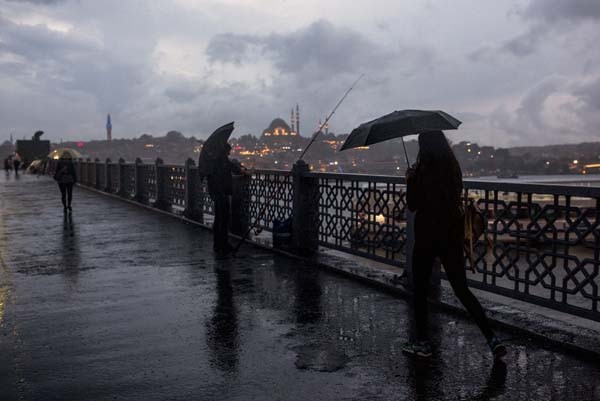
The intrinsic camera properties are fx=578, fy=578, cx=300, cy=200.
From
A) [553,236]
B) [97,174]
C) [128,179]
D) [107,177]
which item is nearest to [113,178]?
[107,177]

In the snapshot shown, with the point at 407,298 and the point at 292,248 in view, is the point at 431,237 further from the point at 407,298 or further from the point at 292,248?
the point at 292,248

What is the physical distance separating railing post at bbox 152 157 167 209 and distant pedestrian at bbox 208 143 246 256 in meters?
8.18

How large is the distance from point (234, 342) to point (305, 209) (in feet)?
15.4

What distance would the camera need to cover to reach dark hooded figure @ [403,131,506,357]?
436 centimetres

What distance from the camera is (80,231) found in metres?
13.1

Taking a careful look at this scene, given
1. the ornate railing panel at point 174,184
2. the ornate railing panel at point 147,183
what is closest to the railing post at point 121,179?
the ornate railing panel at point 147,183

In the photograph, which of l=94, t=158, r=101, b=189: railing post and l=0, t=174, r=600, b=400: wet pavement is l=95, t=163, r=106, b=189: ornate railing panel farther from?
l=0, t=174, r=600, b=400: wet pavement

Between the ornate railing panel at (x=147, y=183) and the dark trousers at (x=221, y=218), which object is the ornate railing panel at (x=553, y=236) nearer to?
the dark trousers at (x=221, y=218)

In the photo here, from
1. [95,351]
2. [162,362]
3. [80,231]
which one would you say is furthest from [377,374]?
[80,231]

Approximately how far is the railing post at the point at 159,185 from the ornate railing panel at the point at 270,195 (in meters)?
6.86

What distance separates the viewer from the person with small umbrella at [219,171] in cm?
964

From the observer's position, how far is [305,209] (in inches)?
378

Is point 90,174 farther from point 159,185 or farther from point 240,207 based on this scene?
point 240,207

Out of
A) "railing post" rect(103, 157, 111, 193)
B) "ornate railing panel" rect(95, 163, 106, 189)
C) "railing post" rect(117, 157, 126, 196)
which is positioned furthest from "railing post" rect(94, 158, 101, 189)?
"railing post" rect(117, 157, 126, 196)
